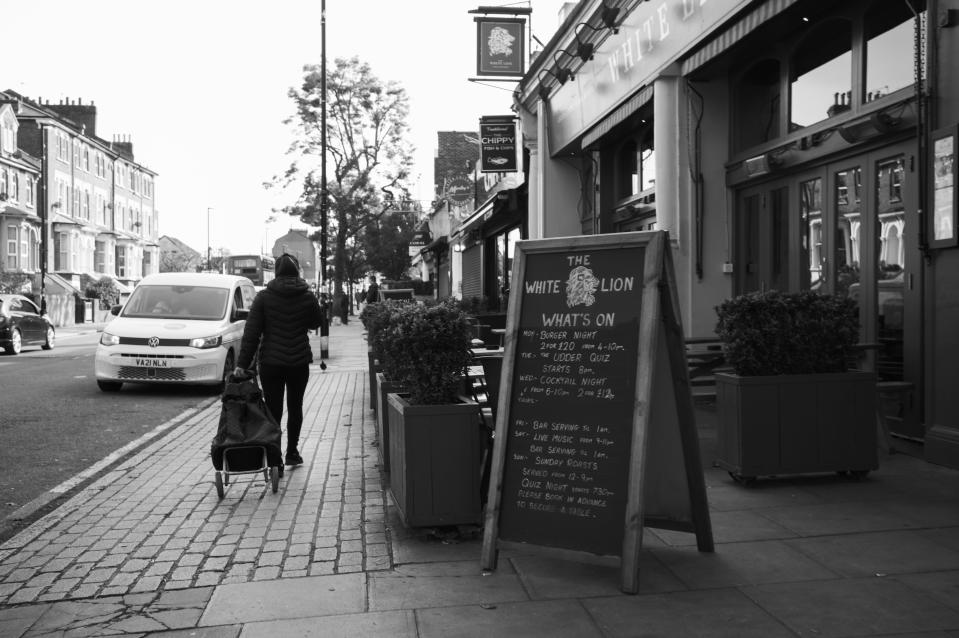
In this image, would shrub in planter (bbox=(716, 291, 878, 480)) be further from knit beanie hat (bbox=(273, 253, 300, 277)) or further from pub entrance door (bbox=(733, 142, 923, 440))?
knit beanie hat (bbox=(273, 253, 300, 277))

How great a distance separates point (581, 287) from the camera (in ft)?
14.9

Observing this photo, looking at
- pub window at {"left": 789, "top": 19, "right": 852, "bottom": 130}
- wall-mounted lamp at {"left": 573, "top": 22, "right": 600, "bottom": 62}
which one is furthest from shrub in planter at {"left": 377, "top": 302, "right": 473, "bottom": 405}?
wall-mounted lamp at {"left": 573, "top": 22, "right": 600, "bottom": 62}

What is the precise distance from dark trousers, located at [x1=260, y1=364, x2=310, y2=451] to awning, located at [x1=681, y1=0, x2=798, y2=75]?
16.6ft

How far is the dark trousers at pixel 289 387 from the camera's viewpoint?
7.32 metres

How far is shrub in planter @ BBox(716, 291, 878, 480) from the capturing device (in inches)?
236

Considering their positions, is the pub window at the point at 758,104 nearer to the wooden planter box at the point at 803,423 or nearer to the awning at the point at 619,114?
the awning at the point at 619,114

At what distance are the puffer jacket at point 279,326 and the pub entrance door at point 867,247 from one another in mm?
4521

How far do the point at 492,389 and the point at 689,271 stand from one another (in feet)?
16.5

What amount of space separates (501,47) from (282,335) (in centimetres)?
1103

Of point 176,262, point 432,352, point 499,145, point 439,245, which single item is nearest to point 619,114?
point 499,145

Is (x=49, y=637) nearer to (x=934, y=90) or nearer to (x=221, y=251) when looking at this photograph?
(x=934, y=90)

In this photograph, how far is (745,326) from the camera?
611 centimetres

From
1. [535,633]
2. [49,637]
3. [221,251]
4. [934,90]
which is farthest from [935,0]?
[221,251]

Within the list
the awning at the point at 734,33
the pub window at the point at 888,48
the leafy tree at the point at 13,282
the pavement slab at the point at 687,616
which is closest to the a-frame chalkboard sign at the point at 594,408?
the pavement slab at the point at 687,616
